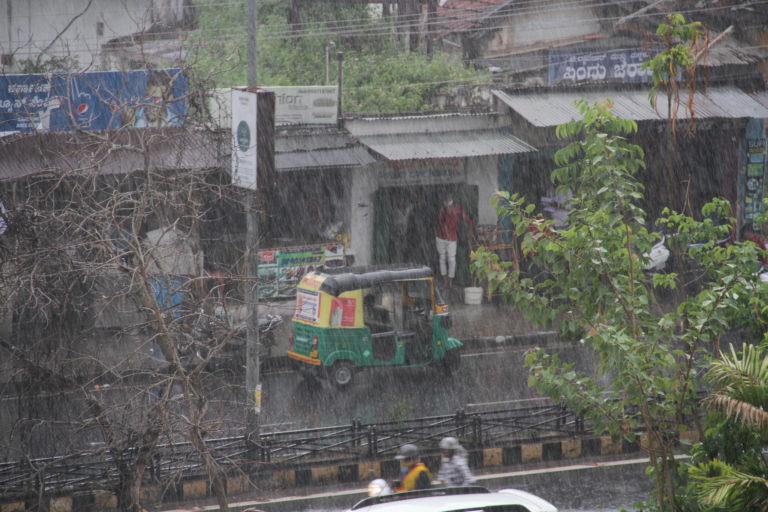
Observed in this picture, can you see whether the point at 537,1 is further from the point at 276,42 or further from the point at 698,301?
the point at 698,301

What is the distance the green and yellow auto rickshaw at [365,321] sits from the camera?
1420 centimetres

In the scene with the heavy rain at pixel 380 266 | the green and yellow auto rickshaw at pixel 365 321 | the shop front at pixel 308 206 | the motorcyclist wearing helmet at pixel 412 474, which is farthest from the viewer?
the shop front at pixel 308 206

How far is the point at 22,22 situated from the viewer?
2452 centimetres

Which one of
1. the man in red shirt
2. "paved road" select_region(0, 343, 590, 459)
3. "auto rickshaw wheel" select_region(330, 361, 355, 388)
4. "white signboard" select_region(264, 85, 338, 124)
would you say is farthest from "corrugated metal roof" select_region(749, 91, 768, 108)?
"auto rickshaw wheel" select_region(330, 361, 355, 388)

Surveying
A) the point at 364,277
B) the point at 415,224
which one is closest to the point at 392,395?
the point at 364,277

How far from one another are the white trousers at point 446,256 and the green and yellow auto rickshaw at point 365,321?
5737 mm

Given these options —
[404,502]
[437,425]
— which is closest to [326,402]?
[437,425]

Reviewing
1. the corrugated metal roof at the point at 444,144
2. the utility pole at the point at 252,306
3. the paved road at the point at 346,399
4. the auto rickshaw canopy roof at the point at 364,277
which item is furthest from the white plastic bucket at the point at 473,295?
the utility pole at the point at 252,306

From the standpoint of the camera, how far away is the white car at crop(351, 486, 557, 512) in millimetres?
7539

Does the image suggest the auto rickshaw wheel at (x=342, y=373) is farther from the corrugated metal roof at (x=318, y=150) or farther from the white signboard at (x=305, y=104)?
the white signboard at (x=305, y=104)

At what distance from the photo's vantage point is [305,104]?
Answer: 19.9 m

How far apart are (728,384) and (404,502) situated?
287 cm

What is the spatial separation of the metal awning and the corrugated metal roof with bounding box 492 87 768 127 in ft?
12.3

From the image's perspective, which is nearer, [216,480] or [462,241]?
[216,480]
